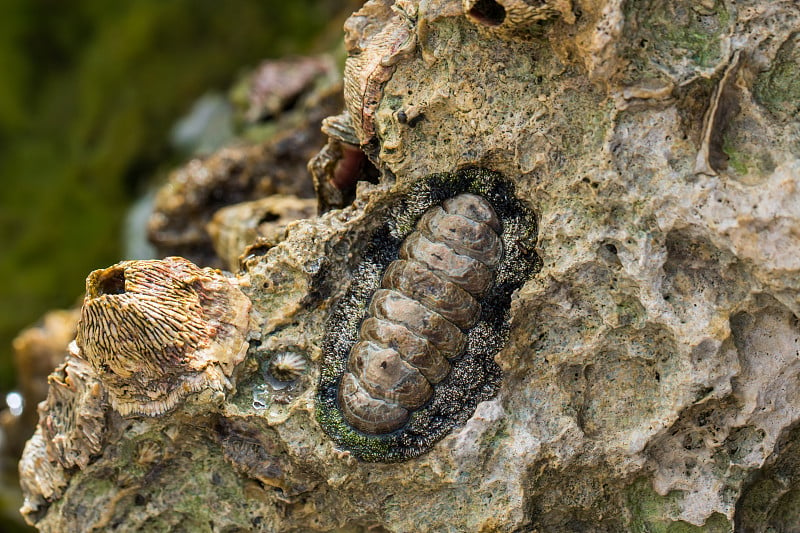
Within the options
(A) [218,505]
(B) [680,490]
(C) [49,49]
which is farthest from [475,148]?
(C) [49,49]

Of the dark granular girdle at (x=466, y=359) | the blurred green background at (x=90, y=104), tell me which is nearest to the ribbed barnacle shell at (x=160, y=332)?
the dark granular girdle at (x=466, y=359)

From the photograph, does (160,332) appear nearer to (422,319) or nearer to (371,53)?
(422,319)

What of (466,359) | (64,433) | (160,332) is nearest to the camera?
(160,332)

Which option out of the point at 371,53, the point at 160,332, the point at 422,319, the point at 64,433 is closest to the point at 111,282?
the point at 160,332

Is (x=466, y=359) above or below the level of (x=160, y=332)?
below

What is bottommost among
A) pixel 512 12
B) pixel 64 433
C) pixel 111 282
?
pixel 64 433

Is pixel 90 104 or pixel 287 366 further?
pixel 90 104

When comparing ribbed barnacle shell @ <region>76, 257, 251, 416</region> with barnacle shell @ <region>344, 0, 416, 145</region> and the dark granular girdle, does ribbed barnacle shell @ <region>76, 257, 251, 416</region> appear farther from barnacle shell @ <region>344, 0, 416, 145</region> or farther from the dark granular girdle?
barnacle shell @ <region>344, 0, 416, 145</region>

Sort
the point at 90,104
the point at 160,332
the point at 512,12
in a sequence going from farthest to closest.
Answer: the point at 90,104, the point at 160,332, the point at 512,12
